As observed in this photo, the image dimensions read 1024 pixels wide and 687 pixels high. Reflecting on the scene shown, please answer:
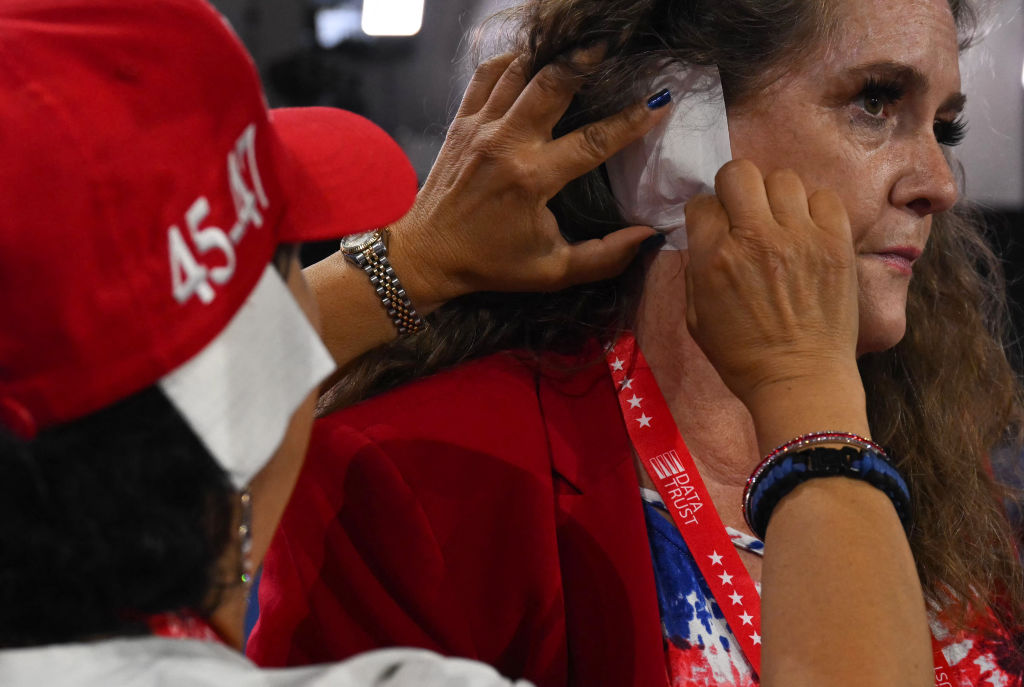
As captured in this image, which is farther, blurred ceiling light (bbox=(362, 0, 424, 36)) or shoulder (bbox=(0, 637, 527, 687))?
blurred ceiling light (bbox=(362, 0, 424, 36))

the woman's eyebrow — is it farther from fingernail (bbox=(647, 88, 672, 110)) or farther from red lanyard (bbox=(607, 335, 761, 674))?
red lanyard (bbox=(607, 335, 761, 674))

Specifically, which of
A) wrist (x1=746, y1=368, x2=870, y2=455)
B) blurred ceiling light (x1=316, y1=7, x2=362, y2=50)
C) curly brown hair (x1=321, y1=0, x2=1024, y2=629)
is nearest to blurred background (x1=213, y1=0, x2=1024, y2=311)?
blurred ceiling light (x1=316, y1=7, x2=362, y2=50)

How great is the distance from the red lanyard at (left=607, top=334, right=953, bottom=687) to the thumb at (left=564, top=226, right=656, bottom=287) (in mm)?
115

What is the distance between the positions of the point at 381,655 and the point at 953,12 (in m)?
1.16

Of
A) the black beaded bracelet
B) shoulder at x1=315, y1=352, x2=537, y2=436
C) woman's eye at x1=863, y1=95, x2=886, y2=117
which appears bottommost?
shoulder at x1=315, y1=352, x2=537, y2=436

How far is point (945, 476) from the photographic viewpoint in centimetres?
147

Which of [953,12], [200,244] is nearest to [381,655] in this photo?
[200,244]

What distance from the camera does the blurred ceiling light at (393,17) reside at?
3.44 meters

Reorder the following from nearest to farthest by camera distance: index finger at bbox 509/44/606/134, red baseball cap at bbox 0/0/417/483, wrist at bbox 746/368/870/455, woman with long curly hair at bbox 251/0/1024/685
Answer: red baseball cap at bbox 0/0/417/483, wrist at bbox 746/368/870/455, woman with long curly hair at bbox 251/0/1024/685, index finger at bbox 509/44/606/134

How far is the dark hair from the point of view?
62cm

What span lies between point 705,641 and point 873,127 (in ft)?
2.10

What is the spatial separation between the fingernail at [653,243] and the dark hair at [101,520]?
0.81m

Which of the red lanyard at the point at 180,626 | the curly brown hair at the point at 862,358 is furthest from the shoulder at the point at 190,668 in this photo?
the curly brown hair at the point at 862,358

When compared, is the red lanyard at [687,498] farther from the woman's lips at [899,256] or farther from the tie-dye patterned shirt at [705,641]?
the woman's lips at [899,256]
